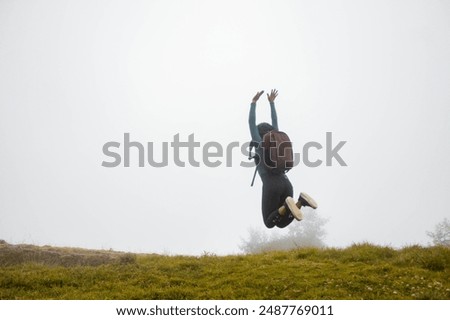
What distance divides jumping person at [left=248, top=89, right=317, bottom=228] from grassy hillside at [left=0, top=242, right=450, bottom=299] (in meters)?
1.17

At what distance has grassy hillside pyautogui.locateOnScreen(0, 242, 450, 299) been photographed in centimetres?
Answer: 887

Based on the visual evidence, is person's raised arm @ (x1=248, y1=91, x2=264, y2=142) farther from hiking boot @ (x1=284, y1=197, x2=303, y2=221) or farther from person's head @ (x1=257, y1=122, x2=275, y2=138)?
hiking boot @ (x1=284, y1=197, x2=303, y2=221)

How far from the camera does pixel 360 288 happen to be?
8891mm

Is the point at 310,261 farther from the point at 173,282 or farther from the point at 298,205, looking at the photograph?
the point at 173,282

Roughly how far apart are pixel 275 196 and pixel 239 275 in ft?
12.2

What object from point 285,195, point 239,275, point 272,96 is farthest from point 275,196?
point 272,96

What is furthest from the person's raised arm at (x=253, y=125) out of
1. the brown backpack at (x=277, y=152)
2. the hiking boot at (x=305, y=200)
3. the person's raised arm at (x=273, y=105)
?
the hiking boot at (x=305, y=200)

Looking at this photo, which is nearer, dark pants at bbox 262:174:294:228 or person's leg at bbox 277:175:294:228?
person's leg at bbox 277:175:294:228

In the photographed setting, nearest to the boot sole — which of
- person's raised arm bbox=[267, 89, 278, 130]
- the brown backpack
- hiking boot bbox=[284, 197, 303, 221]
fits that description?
hiking boot bbox=[284, 197, 303, 221]

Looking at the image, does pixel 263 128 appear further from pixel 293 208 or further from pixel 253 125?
pixel 293 208

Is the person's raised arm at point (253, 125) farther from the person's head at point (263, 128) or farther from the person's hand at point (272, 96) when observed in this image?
the person's hand at point (272, 96)

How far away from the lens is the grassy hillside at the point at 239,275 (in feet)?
29.1
